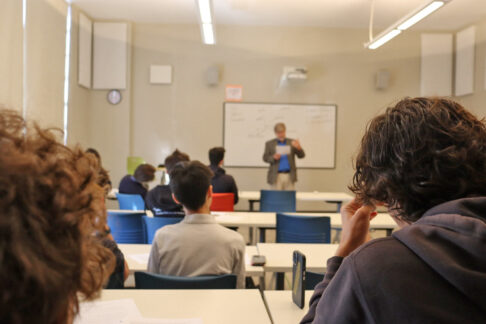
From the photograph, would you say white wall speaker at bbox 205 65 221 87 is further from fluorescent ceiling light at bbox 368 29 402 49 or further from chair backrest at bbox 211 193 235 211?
chair backrest at bbox 211 193 235 211

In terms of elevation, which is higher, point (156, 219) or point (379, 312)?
point (379, 312)

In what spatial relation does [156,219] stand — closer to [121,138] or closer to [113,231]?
[113,231]

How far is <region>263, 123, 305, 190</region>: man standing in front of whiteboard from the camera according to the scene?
23.5 ft

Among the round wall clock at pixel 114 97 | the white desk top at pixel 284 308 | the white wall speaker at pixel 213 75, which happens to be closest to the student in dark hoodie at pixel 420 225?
the white desk top at pixel 284 308

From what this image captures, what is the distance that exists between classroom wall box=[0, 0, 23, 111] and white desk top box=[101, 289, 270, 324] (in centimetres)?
413

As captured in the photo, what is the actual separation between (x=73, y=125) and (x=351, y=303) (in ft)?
23.5

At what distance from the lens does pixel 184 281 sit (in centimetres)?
183

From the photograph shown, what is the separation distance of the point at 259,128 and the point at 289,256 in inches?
217

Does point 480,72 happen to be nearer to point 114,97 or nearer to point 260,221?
point 260,221

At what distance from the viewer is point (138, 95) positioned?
26.1ft

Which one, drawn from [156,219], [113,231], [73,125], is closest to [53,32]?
[73,125]

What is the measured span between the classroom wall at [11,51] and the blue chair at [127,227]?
8.03 feet

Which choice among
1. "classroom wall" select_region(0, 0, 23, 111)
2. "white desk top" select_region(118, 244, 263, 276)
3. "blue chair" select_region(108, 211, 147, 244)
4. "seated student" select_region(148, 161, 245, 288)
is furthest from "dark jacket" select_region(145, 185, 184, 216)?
"classroom wall" select_region(0, 0, 23, 111)

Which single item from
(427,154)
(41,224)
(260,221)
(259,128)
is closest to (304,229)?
(260,221)
